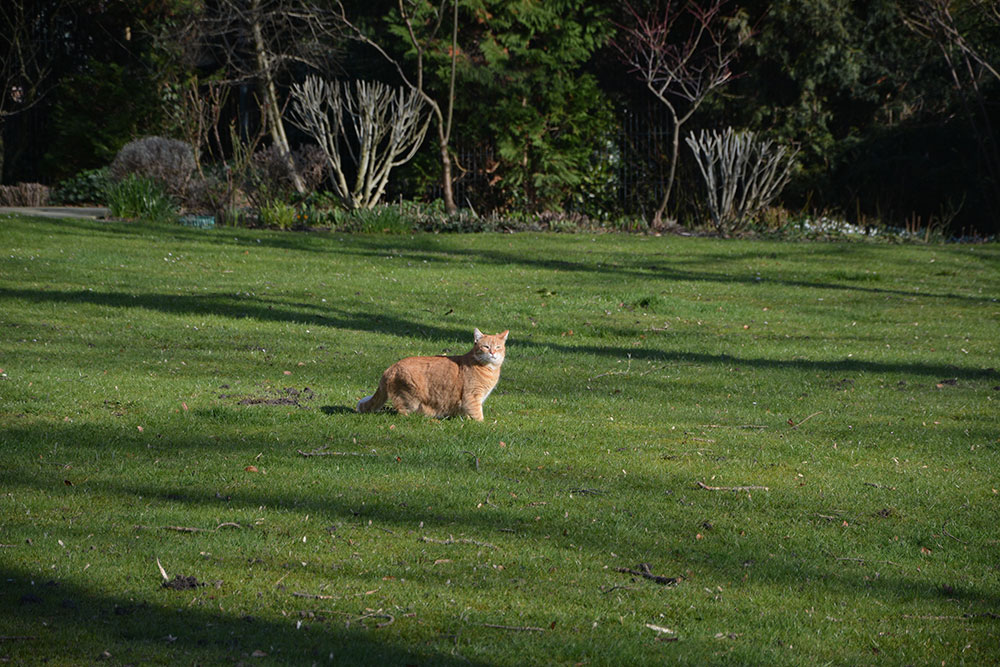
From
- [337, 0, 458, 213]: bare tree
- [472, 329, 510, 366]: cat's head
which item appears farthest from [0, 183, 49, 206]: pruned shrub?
[472, 329, 510, 366]: cat's head

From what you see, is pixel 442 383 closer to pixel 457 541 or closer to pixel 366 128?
pixel 457 541

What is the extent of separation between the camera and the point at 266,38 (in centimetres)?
2364

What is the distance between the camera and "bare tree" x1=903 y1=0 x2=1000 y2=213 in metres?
19.8

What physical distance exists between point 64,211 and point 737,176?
13.9 metres

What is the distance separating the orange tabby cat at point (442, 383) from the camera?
6.70 meters

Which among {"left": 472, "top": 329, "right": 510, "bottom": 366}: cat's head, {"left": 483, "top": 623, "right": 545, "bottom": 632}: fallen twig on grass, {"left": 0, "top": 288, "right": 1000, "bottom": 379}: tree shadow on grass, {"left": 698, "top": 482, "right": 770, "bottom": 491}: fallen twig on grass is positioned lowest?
{"left": 483, "top": 623, "right": 545, "bottom": 632}: fallen twig on grass

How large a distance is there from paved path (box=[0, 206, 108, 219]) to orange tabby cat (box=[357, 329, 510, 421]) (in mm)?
14119

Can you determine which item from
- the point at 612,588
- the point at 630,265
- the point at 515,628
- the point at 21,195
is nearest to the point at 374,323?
the point at 630,265

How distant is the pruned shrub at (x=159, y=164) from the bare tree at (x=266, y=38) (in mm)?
2113

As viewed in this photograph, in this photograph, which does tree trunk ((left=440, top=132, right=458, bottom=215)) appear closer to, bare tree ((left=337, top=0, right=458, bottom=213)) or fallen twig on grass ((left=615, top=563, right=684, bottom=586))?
bare tree ((left=337, top=0, right=458, bottom=213))

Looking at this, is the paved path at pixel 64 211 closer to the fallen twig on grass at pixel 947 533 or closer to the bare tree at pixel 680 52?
the bare tree at pixel 680 52

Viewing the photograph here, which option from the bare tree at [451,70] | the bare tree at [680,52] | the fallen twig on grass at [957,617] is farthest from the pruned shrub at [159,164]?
the fallen twig on grass at [957,617]

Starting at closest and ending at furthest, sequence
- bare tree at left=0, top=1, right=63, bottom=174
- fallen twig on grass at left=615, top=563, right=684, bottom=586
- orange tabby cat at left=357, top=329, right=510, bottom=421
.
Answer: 1. fallen twig on grass at left=615, top=563, right=684, bottom=586
2. orange tabby cat at left=357, top=329, right=510, bottom=421
3. bare tree at left=0, top=1, right=63, bottom=174

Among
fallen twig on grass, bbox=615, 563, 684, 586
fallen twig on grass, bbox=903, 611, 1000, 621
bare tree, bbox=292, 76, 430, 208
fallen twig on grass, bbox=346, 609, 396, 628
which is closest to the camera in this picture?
fallen twig on grass, bbox=346, 609, 396, 628
